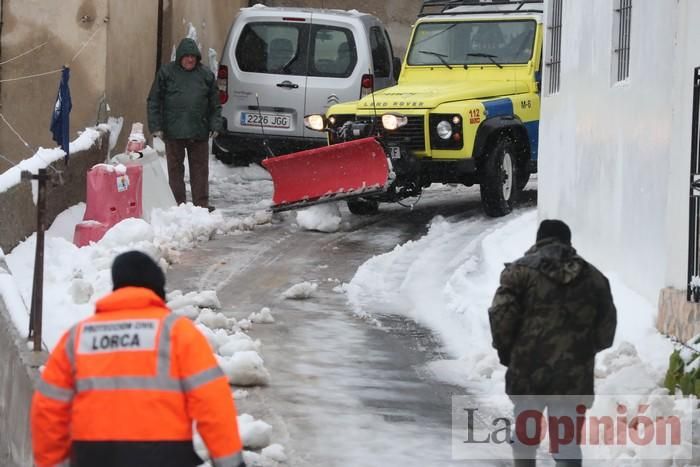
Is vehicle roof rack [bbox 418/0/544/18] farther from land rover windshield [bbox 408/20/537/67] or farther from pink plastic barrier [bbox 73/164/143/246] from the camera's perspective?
pink plastic barrier [bbox 73/164/143/246]

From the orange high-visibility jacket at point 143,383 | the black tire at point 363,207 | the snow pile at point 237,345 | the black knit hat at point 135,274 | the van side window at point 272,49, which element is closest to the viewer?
the orange high-visibility jacket at point 143,383

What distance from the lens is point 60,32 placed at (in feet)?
53.1

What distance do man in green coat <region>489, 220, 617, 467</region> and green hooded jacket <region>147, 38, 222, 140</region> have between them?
9.05 meters

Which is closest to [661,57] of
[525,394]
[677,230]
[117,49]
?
[677,230]

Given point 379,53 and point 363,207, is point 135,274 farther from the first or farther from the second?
point 379,53

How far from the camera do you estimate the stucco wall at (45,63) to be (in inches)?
634

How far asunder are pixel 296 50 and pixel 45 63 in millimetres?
2850

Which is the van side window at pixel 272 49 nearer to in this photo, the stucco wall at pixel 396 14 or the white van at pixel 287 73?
the white van at pixel 287 73

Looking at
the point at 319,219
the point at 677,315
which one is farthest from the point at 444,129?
the point at 677,315

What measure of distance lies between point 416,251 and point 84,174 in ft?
10.7

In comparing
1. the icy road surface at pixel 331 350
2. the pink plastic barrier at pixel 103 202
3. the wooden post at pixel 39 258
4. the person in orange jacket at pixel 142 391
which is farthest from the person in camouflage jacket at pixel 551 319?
the pink plastic barrier at pixel 103 202

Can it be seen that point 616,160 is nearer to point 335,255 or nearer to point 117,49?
point 335,255

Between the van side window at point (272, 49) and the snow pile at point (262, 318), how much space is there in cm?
715

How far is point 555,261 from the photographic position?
19.3 feet
